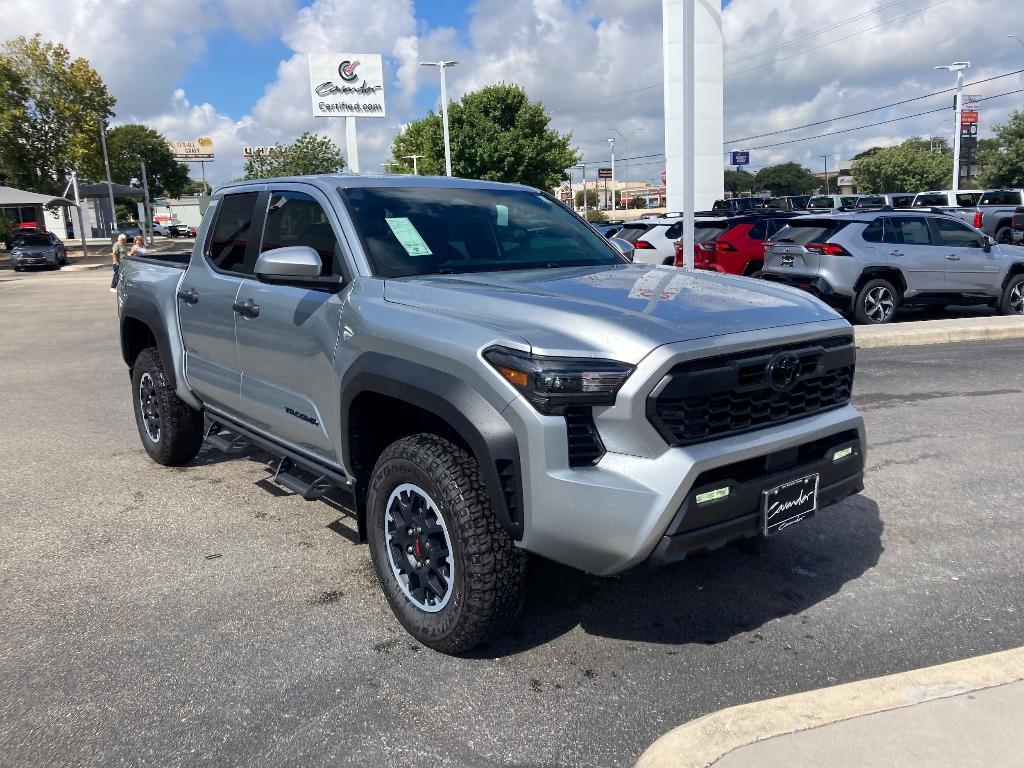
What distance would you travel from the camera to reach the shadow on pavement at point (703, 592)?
3.67 metres

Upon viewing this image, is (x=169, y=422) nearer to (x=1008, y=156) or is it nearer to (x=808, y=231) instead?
(x=808, y=231)

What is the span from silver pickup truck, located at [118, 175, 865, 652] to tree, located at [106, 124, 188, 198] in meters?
89.0

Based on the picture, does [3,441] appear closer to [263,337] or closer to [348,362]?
[263,337]

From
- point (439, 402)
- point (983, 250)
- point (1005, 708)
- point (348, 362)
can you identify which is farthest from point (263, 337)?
point (983, 250)

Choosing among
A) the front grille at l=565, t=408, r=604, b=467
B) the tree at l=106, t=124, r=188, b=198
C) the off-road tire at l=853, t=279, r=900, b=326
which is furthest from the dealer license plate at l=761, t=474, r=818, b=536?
the tree at l=106, t=124, r=188, b=198

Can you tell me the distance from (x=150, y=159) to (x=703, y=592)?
335 ft

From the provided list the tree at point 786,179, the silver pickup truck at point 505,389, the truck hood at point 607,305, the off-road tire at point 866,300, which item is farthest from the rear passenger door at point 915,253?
the tree at point 786,179

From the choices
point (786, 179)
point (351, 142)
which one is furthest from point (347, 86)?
point (786, 179)

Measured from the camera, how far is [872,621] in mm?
3684

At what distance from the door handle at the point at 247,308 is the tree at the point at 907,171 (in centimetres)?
8421

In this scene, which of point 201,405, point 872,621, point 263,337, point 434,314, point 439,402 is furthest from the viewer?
point 201,405

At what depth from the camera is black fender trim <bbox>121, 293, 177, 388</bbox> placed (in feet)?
18.5

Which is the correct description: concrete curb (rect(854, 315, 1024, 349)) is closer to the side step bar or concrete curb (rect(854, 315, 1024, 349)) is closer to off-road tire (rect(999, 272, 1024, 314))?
off-road tire (rect(999, 272, 1024, 314))

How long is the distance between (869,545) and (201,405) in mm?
3967
